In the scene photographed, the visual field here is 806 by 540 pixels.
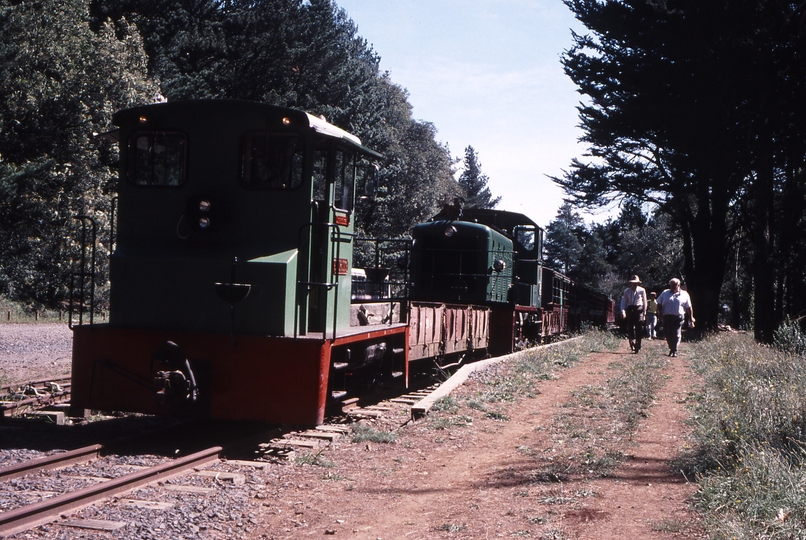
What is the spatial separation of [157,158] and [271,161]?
1.17 m

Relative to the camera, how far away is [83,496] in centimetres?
485

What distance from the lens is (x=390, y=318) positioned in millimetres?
9336

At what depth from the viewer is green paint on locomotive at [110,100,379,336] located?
22.9 feet

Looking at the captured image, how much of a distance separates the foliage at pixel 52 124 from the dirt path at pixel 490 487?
20.8 metres

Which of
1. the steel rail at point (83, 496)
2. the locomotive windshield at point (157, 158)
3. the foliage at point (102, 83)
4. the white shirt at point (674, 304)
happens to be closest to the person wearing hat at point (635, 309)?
the white shirt at point (674, 304)

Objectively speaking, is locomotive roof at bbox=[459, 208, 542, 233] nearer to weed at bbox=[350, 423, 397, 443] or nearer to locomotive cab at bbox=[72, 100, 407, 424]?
locomotive cab at bbox=[72, 100, 407, 424]

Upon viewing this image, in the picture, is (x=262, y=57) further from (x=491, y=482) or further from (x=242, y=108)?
(x=491, y=482)

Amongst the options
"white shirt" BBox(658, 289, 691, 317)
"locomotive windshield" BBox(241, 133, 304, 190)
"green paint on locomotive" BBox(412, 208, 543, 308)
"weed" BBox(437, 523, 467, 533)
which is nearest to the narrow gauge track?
"weed" BBox(437, 523, 467, 533)

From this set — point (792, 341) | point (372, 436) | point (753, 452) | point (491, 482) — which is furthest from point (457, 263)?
point (753, 452)

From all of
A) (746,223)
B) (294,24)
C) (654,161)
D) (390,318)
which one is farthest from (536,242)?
(294,24)

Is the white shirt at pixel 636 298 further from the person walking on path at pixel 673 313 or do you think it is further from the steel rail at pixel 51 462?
the steel rail at pixel 51 462

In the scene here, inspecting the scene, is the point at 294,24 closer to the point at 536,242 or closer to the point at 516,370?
the point at 536,242

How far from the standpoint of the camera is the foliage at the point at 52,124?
82.0ft

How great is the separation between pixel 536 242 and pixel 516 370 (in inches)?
254
